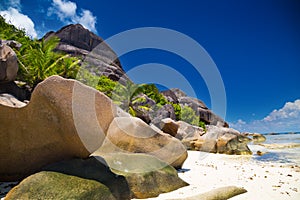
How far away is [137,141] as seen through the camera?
5.43 meters

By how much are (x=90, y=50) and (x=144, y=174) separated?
130 ft

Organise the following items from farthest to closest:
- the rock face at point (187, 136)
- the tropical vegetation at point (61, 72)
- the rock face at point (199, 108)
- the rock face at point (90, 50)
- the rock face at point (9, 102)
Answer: the rock face at point (199, 108)
the rock face at point (90, 50)
the rock face at point (187, 136)
the tropical vegetation at point (61, 72)
the rock face at point (9, 102)

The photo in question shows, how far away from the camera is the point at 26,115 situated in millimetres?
3463

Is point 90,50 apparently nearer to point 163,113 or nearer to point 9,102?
point 163,113

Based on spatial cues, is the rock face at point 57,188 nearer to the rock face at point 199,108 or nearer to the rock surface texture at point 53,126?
the rock surface texture at point 53,126

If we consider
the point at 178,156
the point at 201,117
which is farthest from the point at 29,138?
the point at 201,117

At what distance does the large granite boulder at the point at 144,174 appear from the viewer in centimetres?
367

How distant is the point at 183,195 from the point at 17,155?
3.15m

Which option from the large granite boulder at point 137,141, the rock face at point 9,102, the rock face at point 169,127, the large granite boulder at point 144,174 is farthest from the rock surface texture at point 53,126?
the rock face at point 169,127

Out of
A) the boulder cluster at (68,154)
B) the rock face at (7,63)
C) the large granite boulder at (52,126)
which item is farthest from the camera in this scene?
the rock face at (7,63)

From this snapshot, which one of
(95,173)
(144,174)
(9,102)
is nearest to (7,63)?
(9,102)

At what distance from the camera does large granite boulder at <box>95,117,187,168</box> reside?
203 inches

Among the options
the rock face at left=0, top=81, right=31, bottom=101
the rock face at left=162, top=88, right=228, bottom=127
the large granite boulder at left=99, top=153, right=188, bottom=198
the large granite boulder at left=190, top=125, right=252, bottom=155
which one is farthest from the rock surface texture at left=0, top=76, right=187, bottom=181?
the rock face at left=162, top=88, right=228, bottom=127

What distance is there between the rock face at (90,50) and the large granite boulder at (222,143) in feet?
70.9
